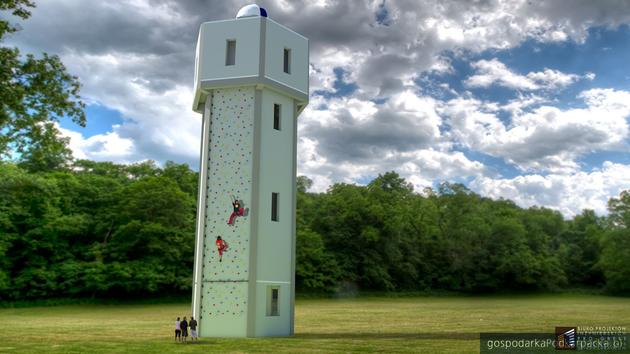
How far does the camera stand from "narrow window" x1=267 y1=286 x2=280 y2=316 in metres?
25.4

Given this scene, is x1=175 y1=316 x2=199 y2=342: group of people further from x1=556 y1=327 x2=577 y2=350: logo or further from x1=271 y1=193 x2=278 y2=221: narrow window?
x1=556 y1=327 x2=577 y2=350: logo

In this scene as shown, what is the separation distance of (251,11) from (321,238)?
48.6 m

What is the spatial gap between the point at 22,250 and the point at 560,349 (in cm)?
5058

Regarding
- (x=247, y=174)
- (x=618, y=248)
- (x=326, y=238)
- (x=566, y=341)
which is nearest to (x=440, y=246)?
(x=326, y=238)

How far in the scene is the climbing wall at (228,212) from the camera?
25.0m

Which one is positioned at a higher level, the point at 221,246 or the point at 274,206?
the point at 274,206

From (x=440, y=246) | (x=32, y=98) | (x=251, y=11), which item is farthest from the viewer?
(x=440, y=246)

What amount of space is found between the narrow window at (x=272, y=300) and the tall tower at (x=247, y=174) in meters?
0.04

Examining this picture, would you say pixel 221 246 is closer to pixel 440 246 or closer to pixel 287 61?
pixel 287 61

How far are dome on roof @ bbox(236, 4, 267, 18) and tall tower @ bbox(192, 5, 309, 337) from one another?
0.05m

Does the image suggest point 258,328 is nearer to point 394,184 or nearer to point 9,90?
point 9,90

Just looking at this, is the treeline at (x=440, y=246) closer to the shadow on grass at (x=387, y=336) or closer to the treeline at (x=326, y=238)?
the treeline at (x=326, y=238)

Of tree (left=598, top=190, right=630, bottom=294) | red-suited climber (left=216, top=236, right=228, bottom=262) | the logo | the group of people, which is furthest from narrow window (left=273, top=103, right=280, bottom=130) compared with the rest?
tree (left=598, top=190, right=630, bottom=294)

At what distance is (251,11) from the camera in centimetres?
2788
